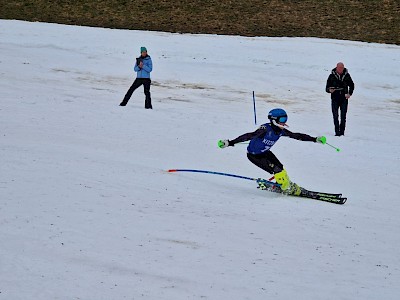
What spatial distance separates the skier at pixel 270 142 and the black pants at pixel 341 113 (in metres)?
5.61

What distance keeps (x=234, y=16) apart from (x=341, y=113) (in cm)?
2277

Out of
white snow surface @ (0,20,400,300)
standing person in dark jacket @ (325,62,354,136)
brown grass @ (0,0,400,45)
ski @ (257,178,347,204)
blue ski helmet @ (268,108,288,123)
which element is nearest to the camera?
white snow surface @ (0,20,400,300)

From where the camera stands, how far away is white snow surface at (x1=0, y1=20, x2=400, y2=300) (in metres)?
6.96

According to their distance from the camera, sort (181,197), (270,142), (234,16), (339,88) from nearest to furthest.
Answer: (181,197), (270,142), (339,88), (234,16)

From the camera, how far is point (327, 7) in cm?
3975

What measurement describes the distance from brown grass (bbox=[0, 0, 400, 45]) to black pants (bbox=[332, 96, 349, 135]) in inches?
735

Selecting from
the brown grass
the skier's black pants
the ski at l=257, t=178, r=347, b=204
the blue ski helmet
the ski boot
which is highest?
the brown grass

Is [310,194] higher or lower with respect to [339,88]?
lower

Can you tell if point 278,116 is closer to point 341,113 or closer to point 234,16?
point 341,113

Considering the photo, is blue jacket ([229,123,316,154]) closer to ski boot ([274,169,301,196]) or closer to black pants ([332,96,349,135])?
ski boot ([274,169,301,196])

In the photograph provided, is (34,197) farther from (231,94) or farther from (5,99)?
(231,94)

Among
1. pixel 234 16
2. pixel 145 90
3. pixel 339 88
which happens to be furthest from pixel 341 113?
pixel 234 16

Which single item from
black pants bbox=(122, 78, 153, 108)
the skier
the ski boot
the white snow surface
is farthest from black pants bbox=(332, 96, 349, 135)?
the ski boot

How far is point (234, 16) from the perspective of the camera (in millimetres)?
38781
